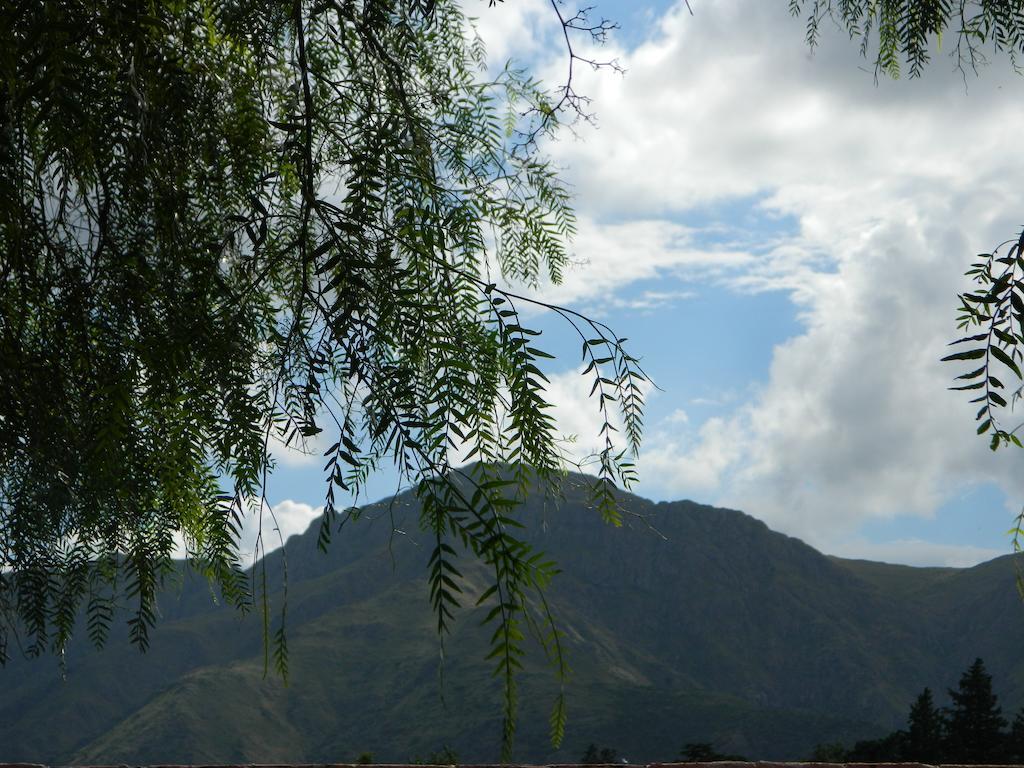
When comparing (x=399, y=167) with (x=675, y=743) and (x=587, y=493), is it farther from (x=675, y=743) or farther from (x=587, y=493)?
(x=675, y=743)

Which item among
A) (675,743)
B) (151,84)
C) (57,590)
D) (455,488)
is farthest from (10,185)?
(675,743)

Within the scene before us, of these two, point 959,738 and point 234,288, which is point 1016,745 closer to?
point 959,738

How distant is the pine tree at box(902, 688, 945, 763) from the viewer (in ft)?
59.3

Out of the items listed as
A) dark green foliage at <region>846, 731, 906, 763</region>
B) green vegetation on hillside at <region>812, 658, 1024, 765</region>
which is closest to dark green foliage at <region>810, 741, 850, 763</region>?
dark green foliage at <region>846, 731, 906, 763</region>

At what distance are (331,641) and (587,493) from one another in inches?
3442

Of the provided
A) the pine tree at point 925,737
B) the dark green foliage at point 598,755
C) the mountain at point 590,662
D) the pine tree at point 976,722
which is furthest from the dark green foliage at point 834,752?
the mountain at point 590,662

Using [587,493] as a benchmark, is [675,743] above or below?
below

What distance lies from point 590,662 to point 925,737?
65.5 metres

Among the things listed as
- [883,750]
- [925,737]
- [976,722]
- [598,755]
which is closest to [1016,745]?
[925,737]

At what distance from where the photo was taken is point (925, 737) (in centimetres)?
1898

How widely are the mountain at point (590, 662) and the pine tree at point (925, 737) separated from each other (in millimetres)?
38674

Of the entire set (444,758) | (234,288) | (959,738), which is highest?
(234,288)

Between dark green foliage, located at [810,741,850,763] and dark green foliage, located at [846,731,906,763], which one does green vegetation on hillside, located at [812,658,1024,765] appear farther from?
dark green foliage, located at [810,741,850,763]

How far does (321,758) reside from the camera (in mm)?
71438
